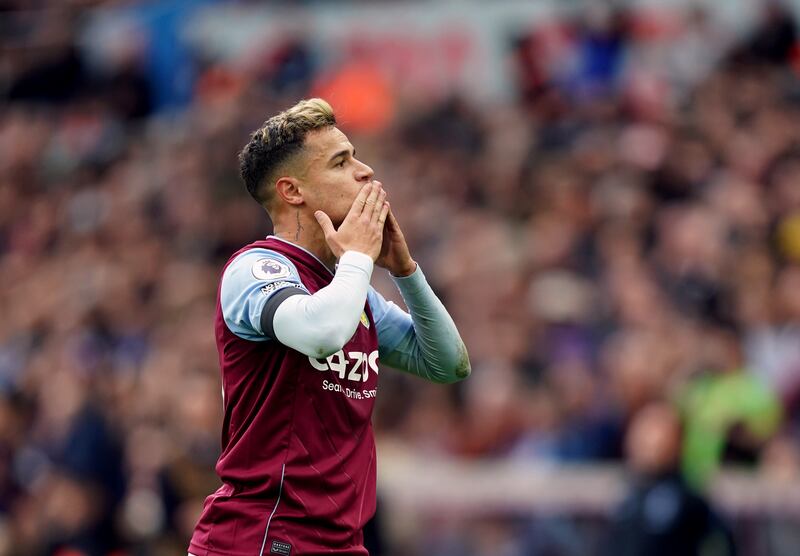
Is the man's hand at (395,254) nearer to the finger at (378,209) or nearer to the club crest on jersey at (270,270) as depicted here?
the finger at (378,209)

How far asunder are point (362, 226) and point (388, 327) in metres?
0.60

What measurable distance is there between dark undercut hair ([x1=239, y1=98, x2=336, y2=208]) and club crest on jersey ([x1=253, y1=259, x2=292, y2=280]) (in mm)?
307

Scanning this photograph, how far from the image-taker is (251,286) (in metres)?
4.53

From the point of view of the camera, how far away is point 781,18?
38.2ft

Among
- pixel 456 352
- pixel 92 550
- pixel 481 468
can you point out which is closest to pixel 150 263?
pixel 92 550

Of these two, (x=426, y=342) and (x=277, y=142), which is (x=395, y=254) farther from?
(x=277, y=142)

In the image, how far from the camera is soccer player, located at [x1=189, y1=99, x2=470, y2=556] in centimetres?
447

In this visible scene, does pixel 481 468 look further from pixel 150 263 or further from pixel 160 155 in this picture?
pixel 160 155

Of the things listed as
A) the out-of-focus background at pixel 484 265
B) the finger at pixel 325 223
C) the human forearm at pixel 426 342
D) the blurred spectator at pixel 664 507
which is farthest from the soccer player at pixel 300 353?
the out-of-focus background at pixel 484 265

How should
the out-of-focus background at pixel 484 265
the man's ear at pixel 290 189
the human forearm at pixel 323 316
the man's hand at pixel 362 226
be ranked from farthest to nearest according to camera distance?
the out-of-focus background at pixel 484 265 → the man's ear at pixel 290 189 → the man's hand at pixel 362 226 → the human forearm at pixel 323 316

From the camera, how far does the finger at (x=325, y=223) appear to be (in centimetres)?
464

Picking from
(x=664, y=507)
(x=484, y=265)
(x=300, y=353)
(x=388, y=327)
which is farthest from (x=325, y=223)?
(x=484, y=265)

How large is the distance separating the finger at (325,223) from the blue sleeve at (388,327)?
0.47 m

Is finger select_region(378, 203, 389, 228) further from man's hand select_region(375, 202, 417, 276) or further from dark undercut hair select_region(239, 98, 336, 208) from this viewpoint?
dark undercut hair select_region(239, 98, 336, 208)
